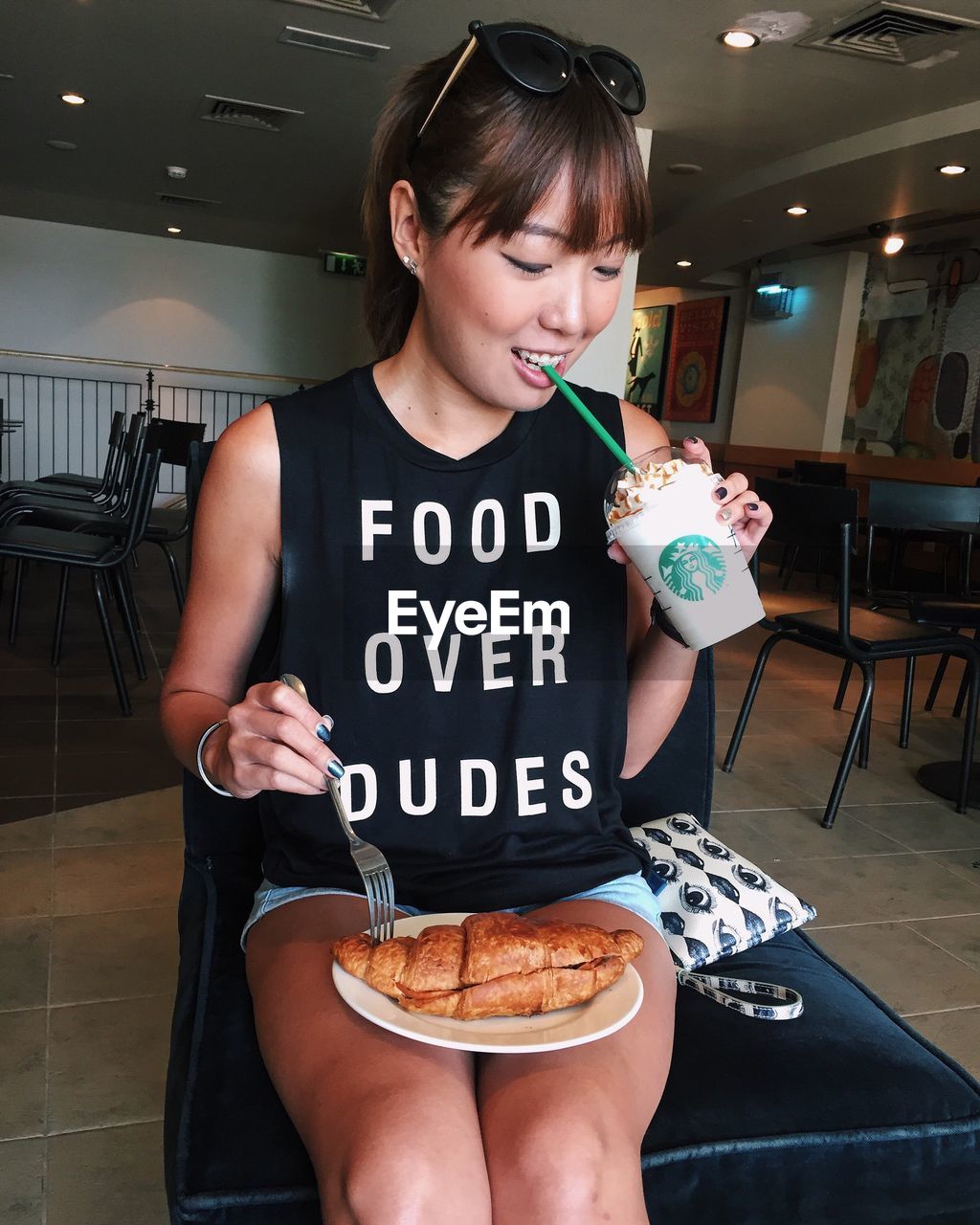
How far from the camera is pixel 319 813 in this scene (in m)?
1.06

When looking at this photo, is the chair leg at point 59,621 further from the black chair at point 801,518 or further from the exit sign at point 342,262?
→ the exit sign at point 342,262

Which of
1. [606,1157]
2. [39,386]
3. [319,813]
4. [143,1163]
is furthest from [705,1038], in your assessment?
[39,386]

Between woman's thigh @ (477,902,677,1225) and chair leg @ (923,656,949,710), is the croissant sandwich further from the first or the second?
Answer: chair leg @ (923,656,949,710)

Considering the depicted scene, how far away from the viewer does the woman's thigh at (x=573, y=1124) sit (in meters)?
0.74

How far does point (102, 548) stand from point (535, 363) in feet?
9.43

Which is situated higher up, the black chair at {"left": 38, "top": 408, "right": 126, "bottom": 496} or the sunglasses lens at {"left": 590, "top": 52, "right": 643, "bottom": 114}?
the sunglasses lens at {"left": 590, "top": 52, "right": 643, "bottom": 114}

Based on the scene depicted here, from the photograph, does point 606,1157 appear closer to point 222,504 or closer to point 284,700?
point 284,700

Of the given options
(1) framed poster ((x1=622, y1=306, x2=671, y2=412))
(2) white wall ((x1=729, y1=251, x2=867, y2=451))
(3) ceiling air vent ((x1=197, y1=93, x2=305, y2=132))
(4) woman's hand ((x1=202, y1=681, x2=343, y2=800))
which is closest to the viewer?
(4) woman's hand ((x1=202, y1=681, x2=343, y2=800))

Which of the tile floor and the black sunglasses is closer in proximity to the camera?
the black sunglasses

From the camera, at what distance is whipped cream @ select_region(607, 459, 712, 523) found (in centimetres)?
88

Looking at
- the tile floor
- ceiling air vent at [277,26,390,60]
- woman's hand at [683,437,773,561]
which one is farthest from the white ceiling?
woman's hand at [683,437,773,561]

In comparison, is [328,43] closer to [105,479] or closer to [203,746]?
[105,479]

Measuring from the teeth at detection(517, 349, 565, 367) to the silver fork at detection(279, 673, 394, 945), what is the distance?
0.38 meters

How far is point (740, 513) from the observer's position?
911mm
